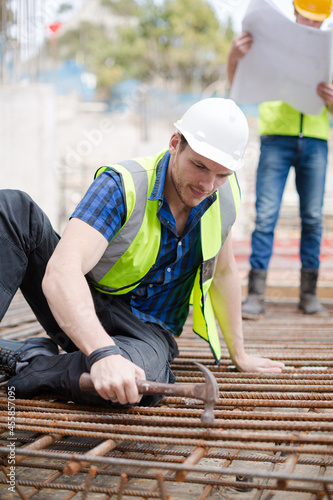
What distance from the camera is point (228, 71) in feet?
10.6

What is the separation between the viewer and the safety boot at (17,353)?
1.89 m

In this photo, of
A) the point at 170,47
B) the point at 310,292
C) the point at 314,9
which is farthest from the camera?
the point at 170,47

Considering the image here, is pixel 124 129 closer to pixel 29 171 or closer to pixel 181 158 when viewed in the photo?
pixel 29 171

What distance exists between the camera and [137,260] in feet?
5.92

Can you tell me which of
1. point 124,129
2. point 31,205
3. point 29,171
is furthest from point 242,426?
point 124,129

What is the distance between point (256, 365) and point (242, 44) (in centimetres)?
185

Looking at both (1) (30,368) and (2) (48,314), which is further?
(2) (48,314)

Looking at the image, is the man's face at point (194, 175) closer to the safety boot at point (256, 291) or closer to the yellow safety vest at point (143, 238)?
the yellow safety vest at point (143, 238)

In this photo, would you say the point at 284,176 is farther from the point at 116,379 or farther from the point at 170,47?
the point at 170,47

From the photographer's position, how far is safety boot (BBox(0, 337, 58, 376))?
1.89 meters

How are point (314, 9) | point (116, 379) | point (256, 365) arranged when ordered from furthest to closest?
point (314, 9), point (256, 365), point (116, 379)

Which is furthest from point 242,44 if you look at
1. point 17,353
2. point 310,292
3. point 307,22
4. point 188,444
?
point 188,444

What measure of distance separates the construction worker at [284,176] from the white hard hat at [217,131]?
61.2 inches

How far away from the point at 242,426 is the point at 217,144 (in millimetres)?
836
